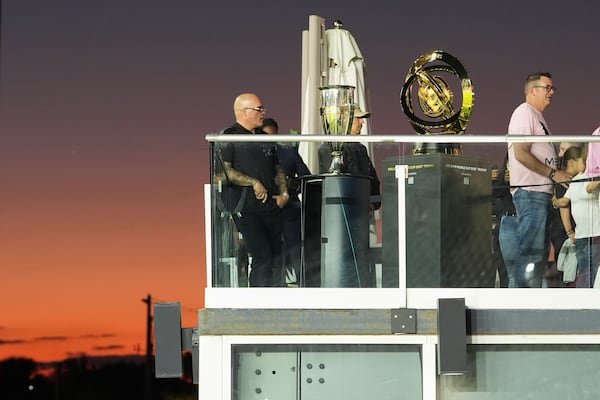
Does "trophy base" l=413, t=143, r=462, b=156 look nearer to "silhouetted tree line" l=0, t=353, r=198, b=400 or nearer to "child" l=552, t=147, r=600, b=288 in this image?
"child" l=552, t=147, r=600, b=288

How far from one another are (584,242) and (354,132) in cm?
186

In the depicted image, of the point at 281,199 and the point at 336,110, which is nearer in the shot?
the point at 281,199

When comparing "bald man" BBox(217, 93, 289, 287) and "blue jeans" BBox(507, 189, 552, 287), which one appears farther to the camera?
"blue jeans" BBox(507, 189, 552, 287)

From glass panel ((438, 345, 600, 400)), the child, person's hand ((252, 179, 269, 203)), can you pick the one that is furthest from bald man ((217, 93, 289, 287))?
the child

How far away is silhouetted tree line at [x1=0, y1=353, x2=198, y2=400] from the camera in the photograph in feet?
157

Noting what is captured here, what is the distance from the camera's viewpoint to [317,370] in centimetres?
1222

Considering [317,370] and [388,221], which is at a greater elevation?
[388,221]

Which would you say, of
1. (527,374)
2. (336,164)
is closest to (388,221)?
(336,164)

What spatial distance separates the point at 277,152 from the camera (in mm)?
12008

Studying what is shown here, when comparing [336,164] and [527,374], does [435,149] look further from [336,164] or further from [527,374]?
[527,374]

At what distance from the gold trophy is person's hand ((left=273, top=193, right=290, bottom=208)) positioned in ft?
5.41

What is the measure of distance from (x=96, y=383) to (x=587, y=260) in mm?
37626

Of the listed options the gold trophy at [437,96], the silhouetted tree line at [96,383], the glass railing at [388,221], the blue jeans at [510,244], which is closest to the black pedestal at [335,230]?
the glass railing at [388,221]

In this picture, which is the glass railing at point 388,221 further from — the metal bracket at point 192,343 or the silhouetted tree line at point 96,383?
the silhouetted tree line at point 96,383
